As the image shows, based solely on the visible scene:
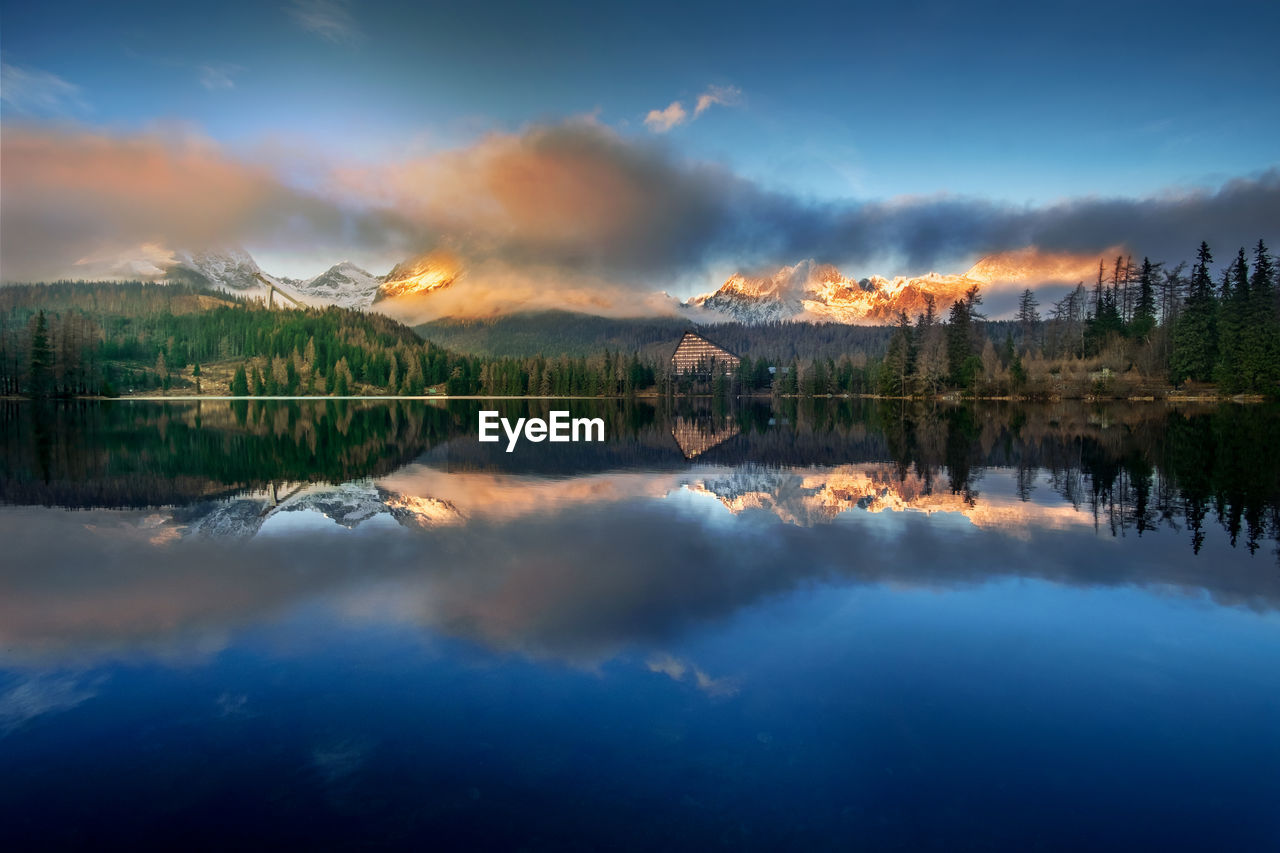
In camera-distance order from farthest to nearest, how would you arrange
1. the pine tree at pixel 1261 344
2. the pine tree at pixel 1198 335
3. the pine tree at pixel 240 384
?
the pine tree at pixel 240 384 → the pine tree at pixel 1198 335 → the pine tree at pixel 1261 344

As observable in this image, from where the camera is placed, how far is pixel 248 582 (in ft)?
41.4

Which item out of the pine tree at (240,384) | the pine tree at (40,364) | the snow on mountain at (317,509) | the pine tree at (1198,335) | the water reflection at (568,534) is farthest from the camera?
the pine tree at (240,384)

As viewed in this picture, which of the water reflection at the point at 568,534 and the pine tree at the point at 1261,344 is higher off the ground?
the pine tree at the point at 1261,344

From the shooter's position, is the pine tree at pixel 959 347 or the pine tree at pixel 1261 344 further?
the pine tree at pixel 959 347

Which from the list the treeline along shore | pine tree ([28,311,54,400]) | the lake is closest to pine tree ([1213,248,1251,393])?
the treeline along shore

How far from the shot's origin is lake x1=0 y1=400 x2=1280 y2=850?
6113 millimetres

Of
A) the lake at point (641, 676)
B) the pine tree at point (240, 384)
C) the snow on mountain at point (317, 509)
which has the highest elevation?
the pine tree at point (240, 384)

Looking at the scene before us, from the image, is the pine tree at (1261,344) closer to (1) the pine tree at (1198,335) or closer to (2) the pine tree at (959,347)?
Result: (1) the pine tree at (1198,335)

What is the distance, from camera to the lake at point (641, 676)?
611 centimetres

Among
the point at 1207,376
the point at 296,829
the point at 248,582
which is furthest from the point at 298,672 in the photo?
the point at 1207,376

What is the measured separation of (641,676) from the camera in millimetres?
8703

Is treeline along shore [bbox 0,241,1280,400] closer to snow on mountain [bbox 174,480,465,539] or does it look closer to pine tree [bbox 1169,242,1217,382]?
pine tree [bbox 1169,242,1217,382]

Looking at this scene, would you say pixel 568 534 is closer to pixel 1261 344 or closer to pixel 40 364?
pixel 1261 344

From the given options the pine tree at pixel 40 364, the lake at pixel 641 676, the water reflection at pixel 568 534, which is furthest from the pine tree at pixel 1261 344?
the pine tree at pixel 40 364
